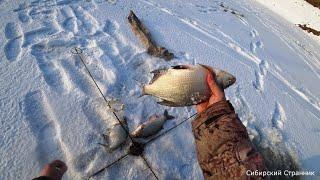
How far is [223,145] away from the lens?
2.13 meters

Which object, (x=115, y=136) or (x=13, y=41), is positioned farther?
(x=13, y=41)

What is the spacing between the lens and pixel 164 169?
3.50m

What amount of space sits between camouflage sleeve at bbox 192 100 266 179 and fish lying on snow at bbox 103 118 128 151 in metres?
1.35

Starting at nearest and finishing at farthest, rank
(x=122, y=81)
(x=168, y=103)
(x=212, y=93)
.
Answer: (x=212, y=93)
(x=168, y=103)
(x=122, y=81)

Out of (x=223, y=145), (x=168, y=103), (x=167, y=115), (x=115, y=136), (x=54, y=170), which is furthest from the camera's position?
(x=167, y=115)

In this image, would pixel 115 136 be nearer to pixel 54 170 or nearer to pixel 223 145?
pixel 54 170

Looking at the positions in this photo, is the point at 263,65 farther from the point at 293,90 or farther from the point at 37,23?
the point at 37,23

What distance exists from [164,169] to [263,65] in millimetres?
3085

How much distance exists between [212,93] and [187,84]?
18 centimetres

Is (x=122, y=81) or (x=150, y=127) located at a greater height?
(x=150, y=127)

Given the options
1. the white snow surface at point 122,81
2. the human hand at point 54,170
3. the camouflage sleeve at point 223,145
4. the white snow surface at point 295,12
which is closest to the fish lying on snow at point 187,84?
the camouflage sleeve at point 223,145

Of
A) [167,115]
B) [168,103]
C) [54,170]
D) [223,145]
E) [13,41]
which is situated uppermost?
[223,145]

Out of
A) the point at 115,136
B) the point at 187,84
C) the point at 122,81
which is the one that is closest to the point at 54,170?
the point at 115,136

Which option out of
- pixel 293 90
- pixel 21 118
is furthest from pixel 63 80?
pixel 293 90
